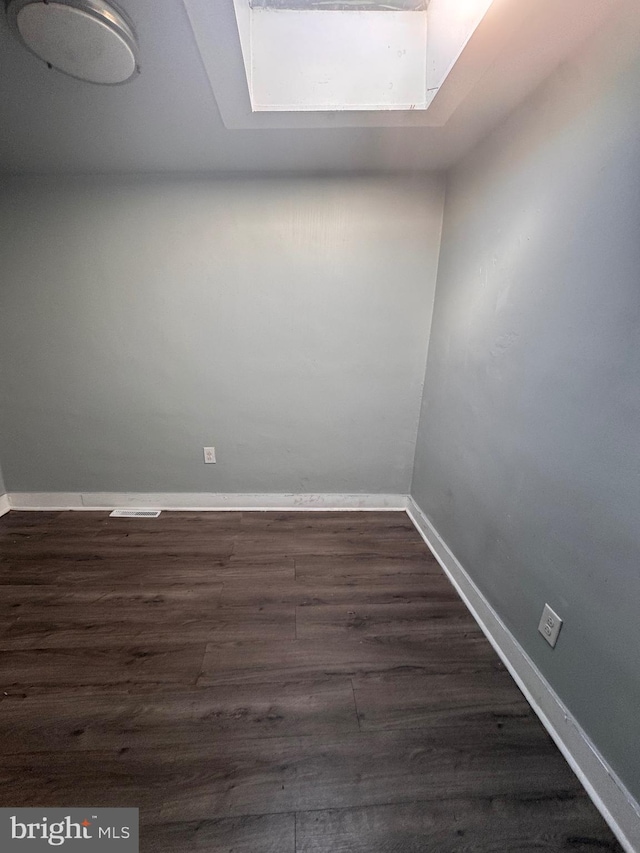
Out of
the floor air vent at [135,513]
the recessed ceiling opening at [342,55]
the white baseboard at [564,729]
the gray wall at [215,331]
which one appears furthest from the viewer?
the floor air vent at [135,513]

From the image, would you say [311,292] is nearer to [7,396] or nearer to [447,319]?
[447,319]

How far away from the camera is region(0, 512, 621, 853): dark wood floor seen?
85cm

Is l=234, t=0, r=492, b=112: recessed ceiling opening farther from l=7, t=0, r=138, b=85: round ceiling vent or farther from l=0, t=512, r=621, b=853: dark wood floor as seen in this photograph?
l=0, t=512, r=621, b=853: dark wood floor

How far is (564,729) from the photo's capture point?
1000 mm

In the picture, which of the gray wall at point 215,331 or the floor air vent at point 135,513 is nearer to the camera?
the gray wall at point 215,331

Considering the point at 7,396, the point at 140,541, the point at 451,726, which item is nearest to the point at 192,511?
the point at 140,541

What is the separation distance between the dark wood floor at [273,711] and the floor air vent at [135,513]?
384 mm

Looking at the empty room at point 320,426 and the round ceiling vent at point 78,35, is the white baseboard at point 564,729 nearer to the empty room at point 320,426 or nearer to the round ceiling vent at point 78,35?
the empty room at point 320,426

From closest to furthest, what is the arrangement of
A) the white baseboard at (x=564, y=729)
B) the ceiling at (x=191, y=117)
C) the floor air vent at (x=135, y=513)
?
the white baseboard at (x=564, y=729) → the ceiling at (x=191, y=117) → the floor air vent at (x=135, y=513)

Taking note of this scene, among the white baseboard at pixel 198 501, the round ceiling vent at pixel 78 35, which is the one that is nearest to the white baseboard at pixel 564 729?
the white baseboard at pixel 198 501

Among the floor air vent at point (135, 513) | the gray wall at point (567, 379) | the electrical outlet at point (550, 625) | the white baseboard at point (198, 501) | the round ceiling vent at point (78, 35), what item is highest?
the round ceiling vent at point (78, 35)

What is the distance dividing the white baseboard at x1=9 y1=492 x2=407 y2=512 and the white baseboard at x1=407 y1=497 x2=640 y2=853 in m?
0.84

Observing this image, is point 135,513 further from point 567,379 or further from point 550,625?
point 567,379

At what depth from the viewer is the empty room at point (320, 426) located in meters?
0.87
